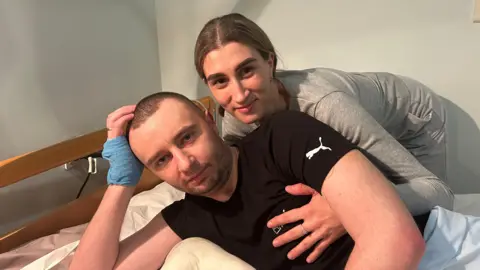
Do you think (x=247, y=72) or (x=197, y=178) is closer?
(x=197, y=178)

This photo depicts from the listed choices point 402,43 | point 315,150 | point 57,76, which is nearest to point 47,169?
point 57,76

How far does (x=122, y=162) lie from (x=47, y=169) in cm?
42

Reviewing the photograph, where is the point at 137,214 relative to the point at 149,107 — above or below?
below

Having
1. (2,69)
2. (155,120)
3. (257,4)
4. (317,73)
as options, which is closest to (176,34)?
(257,4)

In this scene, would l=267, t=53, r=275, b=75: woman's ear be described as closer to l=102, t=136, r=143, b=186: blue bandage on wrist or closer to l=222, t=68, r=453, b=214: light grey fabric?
l=222, t=68, r=453, b=214: light grey fabric

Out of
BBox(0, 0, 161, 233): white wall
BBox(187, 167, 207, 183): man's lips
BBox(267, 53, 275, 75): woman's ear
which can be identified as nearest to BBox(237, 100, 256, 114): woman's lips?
BBox(267, 53, 275, 75): woman's ear

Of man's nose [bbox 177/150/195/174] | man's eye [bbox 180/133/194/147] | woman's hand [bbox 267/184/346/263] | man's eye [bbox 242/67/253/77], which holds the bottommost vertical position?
woman's hand [bbox 267/184/346/263]

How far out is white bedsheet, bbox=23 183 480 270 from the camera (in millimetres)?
1310

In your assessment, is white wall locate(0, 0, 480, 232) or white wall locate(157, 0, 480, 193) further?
white wall locate(157, 0, 480, 193)

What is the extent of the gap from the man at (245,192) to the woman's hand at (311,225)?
19 millimetres

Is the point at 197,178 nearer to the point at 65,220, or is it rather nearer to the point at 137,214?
the point at 137,214

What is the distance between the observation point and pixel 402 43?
6.09 feet

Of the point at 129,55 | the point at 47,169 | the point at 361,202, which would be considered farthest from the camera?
the point at 129,55

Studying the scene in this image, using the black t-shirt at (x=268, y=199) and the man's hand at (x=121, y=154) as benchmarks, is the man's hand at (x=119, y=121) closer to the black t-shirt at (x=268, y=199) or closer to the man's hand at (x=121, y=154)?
the man's hand at (x=121, y=154)
